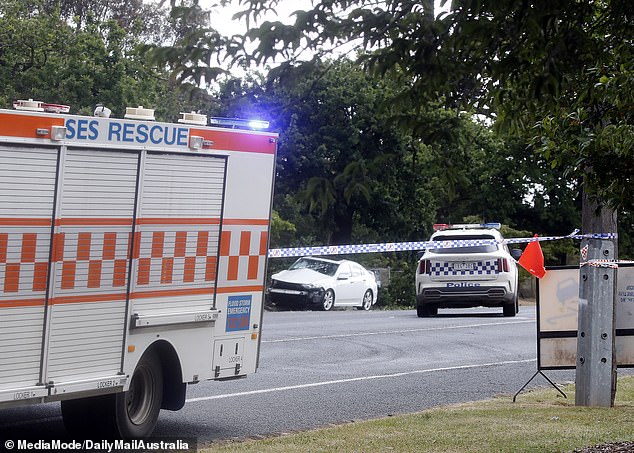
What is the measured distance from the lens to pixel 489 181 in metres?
49.6

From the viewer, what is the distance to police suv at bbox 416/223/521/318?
75.8 feet

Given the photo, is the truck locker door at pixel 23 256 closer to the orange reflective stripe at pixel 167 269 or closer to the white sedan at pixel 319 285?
the orange reflective stripe at pixel 167 269

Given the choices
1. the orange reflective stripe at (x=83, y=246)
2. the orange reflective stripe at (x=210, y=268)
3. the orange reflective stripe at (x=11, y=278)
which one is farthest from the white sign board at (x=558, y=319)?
the orange reflective stripe at (x=11, y=278)

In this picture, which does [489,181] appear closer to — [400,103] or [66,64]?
[66,64]

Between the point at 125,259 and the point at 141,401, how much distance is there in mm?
1351

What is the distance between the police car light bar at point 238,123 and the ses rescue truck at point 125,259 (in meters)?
0.08

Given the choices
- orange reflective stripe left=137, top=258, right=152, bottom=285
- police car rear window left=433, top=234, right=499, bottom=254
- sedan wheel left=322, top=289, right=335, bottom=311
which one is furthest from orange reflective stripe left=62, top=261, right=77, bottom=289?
sedan wheel left=322, top=289, right=335, bottom=311

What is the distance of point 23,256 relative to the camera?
25.7 ft

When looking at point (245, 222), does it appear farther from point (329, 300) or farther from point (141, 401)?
point (329, 300)

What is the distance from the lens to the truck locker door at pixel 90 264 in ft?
26.5

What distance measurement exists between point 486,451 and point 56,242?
3.50m

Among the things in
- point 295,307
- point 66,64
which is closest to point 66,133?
point 295,307

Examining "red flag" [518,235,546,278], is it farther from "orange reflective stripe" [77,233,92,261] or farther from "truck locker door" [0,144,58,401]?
"truck locker door" [0,144,58,401]

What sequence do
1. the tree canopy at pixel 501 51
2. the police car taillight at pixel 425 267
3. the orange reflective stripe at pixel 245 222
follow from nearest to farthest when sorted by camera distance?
the tree canopy at pixel 501 51 < the orange reflective stripe at pixel 245 222 < the police car taillight at pixel 425 267
